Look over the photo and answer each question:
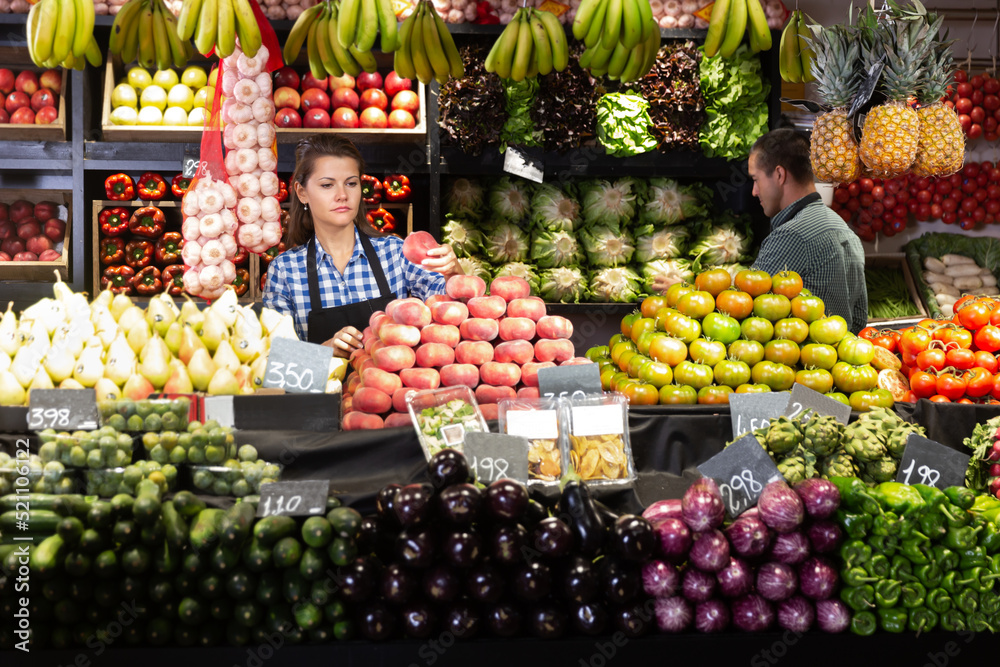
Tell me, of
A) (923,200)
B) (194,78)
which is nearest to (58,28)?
(194,78)

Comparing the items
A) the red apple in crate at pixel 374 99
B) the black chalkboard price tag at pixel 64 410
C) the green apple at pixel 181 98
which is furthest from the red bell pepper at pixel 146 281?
the black chalkboard price tag at pixel 64 410

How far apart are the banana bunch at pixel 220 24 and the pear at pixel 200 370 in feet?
4.48

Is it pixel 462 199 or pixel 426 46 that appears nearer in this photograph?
pixel 426 46

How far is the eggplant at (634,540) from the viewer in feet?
4.93

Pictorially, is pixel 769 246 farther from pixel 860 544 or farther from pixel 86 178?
pixel 86 178

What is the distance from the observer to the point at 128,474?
63.0 inches

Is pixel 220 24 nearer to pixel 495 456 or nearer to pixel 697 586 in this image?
pixel 495 456

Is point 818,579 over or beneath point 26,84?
beneath

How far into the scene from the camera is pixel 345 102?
169 inches

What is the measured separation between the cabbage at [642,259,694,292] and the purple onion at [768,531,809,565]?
313cm

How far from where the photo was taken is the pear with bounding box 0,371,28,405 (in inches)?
73.8

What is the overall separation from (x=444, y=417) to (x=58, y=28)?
207cm

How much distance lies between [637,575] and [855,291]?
2.41 meters

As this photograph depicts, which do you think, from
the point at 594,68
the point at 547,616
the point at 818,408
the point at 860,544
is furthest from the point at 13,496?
the point at 594,68
